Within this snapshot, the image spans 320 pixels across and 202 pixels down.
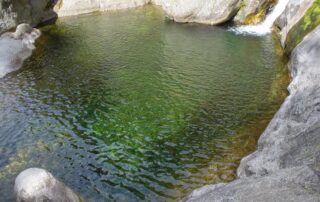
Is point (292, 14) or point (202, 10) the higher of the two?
point (292, 14)

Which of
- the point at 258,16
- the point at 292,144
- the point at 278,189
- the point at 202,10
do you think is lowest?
the point at 292,144

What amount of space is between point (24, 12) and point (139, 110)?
1243 inches

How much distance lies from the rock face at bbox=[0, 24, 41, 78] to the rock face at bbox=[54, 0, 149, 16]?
34.3ft

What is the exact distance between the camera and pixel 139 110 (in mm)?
28062

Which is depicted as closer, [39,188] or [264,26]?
[39,188]

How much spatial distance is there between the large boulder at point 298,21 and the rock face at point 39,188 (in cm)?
2531

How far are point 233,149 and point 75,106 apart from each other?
13.2 meters

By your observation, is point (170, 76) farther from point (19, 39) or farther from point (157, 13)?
point (157, 13)

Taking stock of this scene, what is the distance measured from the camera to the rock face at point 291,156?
1170cm

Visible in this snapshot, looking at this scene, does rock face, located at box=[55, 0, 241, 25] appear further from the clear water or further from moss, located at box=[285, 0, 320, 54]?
moss, located at box=[285, 0, 320, 54]

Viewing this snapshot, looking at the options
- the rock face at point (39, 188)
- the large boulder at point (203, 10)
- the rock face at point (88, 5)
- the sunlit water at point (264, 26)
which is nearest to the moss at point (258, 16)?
the sunlit water at point (264, 26)

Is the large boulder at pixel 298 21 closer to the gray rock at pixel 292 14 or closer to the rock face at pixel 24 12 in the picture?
the gray rock at pixel 292 14

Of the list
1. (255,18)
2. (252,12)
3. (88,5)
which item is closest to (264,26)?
Answer: (255,18)

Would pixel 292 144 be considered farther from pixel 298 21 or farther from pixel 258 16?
pixel 258 16
